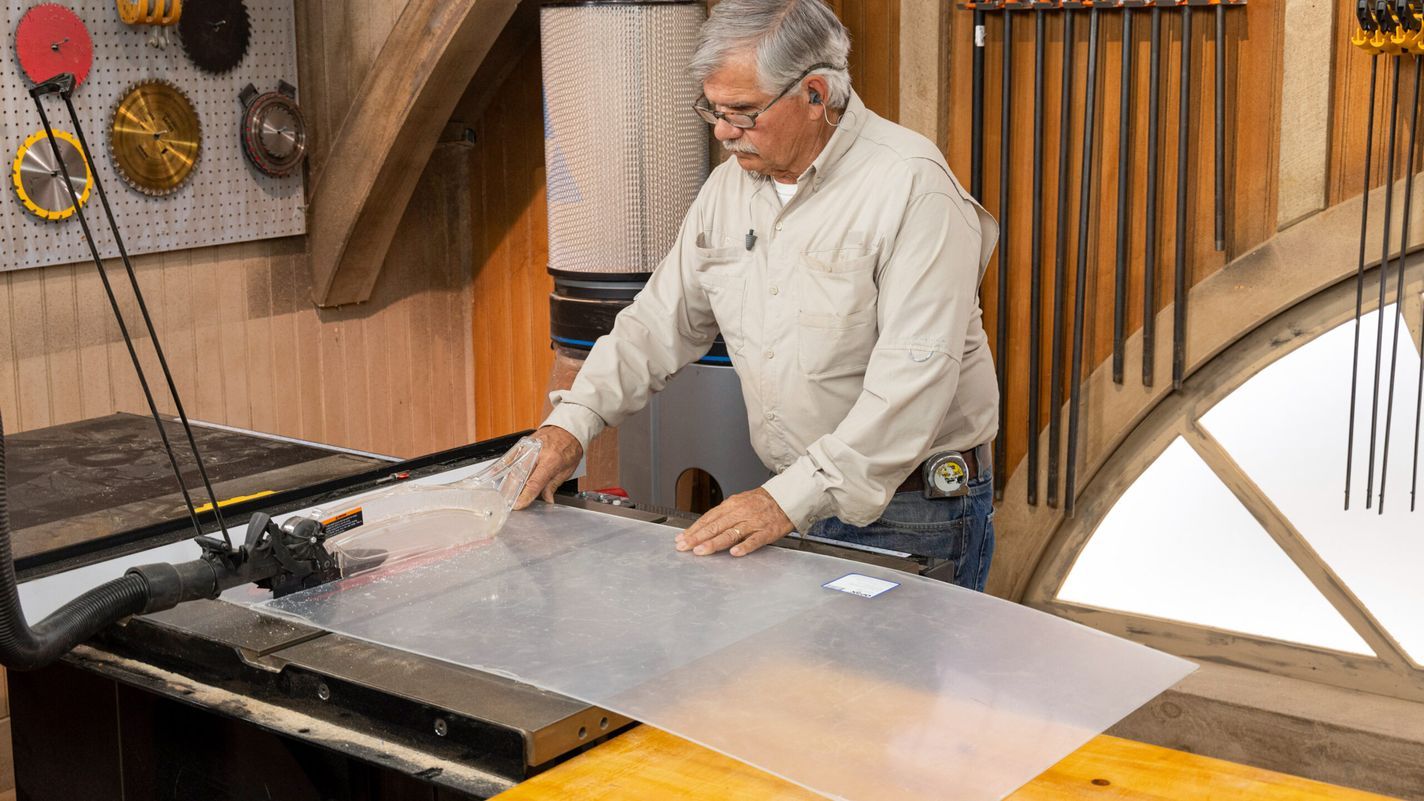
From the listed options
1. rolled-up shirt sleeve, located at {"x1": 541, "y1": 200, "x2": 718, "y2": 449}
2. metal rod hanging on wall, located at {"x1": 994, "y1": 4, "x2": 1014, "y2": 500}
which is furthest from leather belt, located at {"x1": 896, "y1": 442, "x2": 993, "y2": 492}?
metal rod hanging on wall, located at {"x1": 994, "y1": 4, "x2": 1014, "y2": 500}

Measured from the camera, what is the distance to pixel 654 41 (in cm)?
340

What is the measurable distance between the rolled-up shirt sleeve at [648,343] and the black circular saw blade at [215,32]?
1746 mm

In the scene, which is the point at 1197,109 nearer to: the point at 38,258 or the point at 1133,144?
the point at 1133,144

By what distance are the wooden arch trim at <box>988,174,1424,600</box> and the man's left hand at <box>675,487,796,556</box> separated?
1575mm

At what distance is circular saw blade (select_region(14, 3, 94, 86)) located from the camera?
3410 millimetres

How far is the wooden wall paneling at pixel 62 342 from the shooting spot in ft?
11.8

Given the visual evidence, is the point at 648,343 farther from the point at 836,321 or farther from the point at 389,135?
the point at 389,135

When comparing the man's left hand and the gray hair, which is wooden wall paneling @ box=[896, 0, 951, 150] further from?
the man's left hand

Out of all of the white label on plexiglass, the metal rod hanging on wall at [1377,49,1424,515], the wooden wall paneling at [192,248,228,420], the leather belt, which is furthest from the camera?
the wooden wall paneling at [192,248,228,420]

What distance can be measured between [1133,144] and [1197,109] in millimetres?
160

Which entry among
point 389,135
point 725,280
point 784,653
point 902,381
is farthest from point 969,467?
point 389,135

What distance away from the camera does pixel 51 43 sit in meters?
3.46

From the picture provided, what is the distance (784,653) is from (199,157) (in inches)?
108

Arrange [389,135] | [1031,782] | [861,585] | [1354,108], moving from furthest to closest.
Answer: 1. [389,135]
2. [1354,108]
3. [861,585]
4. [1031,782]
